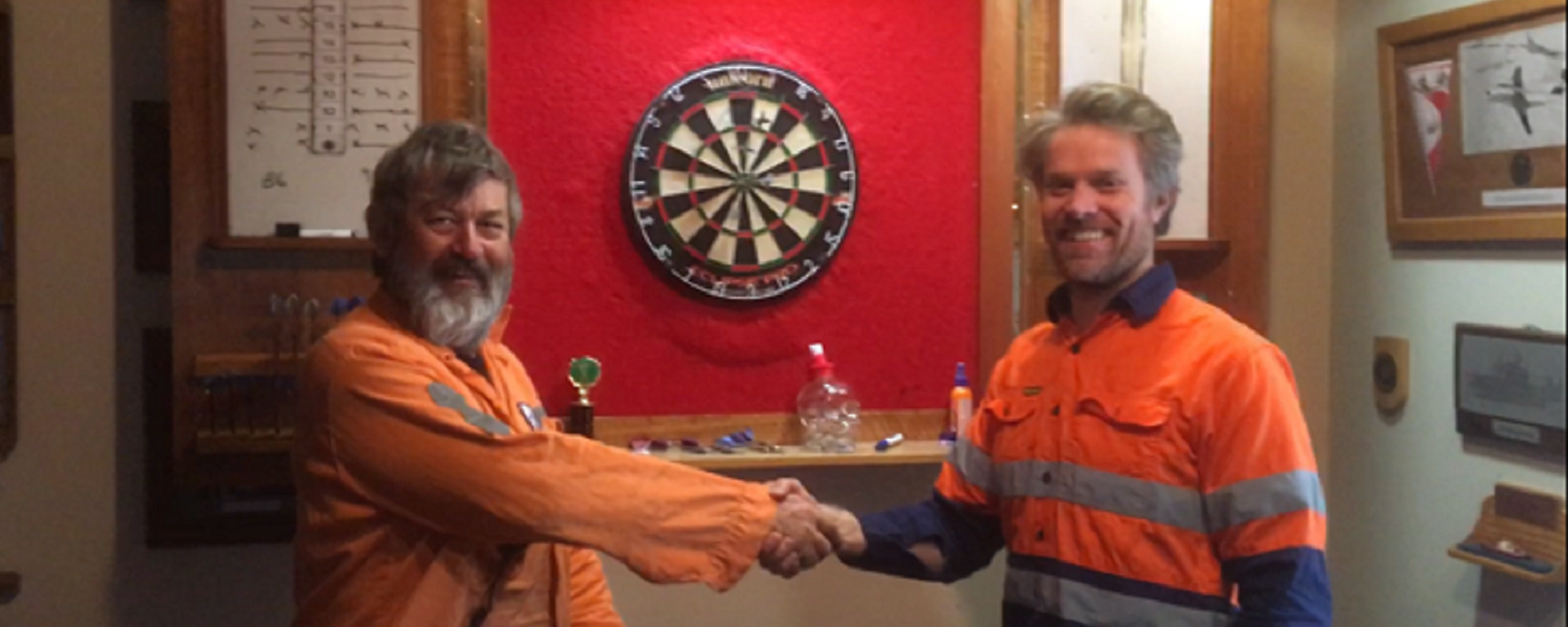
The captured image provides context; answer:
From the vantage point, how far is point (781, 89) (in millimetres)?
2836

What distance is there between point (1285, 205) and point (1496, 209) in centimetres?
95

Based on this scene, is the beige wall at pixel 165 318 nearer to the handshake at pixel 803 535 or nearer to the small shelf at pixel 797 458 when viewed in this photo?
the small shelf at pixel 797 458

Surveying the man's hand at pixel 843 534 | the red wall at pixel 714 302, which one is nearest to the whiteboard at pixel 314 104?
the red wall at pixel 714 302

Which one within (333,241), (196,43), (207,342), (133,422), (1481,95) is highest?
(196,43)

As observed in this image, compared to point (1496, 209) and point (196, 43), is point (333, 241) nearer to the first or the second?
point (196, 43)

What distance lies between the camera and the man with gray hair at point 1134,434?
1.72 meters

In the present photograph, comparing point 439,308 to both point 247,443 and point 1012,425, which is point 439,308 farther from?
point 1012,425

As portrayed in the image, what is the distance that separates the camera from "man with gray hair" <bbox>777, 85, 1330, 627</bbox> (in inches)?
67.6

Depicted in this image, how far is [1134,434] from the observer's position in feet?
6.04

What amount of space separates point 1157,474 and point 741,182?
4.29 ft

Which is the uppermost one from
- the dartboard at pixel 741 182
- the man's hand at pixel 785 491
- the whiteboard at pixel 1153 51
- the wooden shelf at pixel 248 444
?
the whiteboard at pixel 1153 51

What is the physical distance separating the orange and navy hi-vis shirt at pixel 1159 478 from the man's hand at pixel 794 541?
0.36 meters

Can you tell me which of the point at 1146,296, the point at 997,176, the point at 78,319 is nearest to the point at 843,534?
the point at 1146,296

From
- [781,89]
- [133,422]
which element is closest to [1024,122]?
[781,89]
